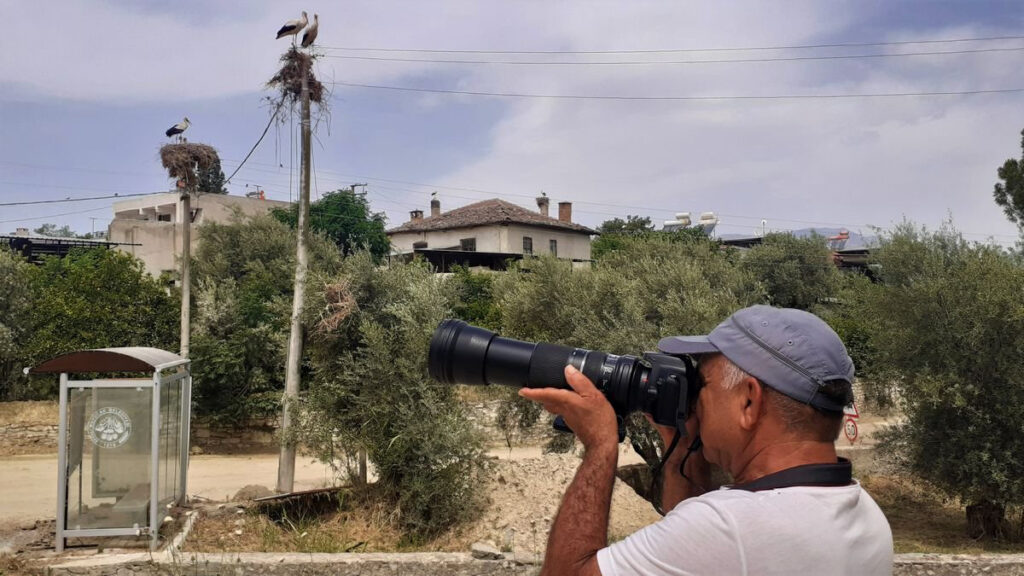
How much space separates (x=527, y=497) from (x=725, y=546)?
1020cm

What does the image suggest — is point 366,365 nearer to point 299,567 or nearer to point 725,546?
point 299,567

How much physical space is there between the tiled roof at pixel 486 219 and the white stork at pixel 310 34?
24507 millimetres

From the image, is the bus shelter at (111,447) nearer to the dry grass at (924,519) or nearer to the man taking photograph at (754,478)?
the man taking photograph at (754,478)

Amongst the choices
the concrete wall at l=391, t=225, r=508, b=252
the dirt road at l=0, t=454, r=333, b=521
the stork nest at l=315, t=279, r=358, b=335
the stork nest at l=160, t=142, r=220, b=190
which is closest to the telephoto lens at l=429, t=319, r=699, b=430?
the stork nest at l=315, t=279, r=358, b=335

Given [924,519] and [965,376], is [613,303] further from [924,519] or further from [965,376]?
[924,519]

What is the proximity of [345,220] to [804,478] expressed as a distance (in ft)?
119

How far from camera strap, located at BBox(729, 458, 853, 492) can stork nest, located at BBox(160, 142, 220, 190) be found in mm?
16854

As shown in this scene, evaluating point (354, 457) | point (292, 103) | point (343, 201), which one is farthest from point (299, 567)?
point (343, 201)

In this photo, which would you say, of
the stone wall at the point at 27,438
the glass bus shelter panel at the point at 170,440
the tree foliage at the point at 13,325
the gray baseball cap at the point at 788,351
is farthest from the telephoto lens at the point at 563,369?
the tree foliage at the point at 13,325

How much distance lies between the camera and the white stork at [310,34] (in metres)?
13.8

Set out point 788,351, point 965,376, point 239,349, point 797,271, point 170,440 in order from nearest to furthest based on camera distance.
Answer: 1. point 788,351
2. point 170,440
3. point 965,376
4. point 239,349
5. point 797,271

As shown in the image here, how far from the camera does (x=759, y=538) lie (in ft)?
4.88

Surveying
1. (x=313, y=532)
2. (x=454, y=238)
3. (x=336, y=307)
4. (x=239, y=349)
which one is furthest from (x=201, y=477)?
(x=454, y=238)

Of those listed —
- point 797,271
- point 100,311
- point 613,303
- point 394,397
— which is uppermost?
point 797,271
